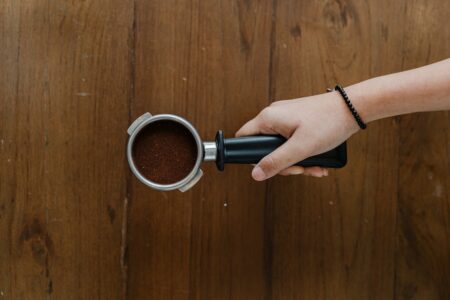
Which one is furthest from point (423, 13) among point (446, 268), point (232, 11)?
point (446, 268)

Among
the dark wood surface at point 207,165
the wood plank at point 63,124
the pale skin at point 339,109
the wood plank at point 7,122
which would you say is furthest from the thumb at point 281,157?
the wood plank at point 7,122

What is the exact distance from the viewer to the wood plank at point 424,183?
645 mm

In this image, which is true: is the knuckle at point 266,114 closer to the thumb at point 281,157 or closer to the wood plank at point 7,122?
the thumb at point 281,157

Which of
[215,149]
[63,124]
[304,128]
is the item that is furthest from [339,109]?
[63,124]

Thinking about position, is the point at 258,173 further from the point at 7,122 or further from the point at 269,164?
the point at 7,122

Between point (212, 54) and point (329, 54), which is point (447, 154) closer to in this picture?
point (329, 54)

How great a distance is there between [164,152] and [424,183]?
1.39 ft

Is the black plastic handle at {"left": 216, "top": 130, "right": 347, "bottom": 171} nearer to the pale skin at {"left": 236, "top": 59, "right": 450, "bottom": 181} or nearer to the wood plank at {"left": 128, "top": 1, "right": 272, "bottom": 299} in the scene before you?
the pale skin at {"left": 236, "top": 59, "right": 450, "bottom": 181}

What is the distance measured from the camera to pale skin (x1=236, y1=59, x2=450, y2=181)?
51 cm

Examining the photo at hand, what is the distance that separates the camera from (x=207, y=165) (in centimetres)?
64

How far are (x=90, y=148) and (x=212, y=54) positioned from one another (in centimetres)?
23

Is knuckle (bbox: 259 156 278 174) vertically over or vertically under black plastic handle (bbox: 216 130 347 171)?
under

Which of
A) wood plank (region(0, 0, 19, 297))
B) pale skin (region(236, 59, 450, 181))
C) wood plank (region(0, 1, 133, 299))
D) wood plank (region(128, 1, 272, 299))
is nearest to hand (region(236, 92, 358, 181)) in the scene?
pale skin (region(236, 59, 450, 181))

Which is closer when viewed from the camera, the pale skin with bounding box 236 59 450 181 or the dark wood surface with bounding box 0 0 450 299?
the pale skin with bounding box 236 59 450 181
